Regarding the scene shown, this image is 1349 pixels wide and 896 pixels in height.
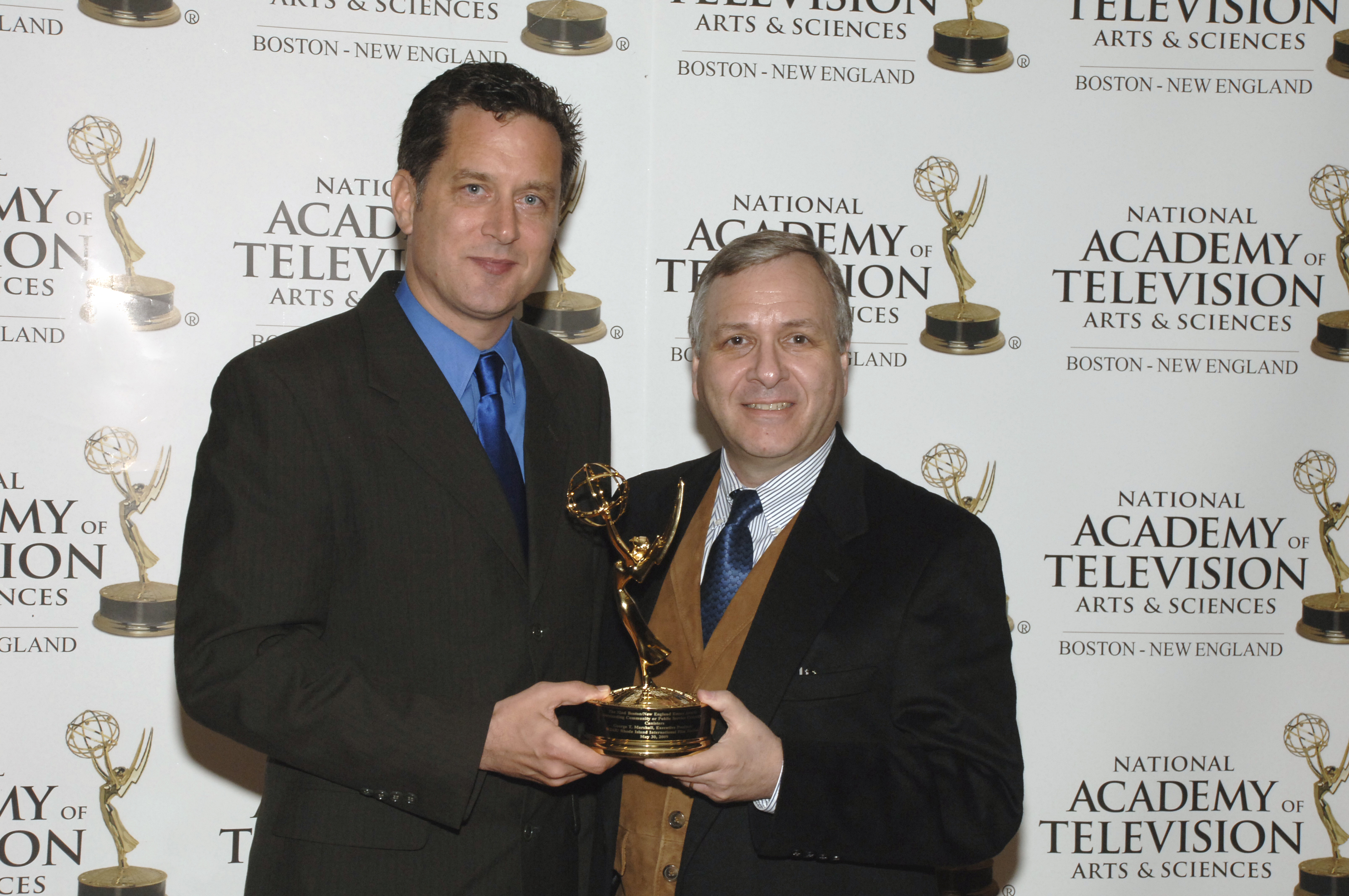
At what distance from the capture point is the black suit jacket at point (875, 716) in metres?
1.80

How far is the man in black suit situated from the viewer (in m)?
1.73

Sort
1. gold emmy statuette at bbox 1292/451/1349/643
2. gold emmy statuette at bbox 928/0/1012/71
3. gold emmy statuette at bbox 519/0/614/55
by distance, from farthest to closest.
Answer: gold emmy statuette at bbox 1292/451/1349/643, gold emmy statuette at bbox 928/0/1012/71, gold emmy statuette at bbox 519/0/614/55

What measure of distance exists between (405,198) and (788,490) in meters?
0.92

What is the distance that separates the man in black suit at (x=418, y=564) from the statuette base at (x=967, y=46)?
60.1 inches

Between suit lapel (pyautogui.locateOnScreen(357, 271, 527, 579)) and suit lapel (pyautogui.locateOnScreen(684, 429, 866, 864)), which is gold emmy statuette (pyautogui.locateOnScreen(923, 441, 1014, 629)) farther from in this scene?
suit lapel (pyautogui.locateOnScreen(357, 271, 527, 579))

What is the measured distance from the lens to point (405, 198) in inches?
82.0

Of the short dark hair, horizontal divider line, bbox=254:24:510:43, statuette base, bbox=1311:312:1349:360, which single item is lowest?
statuette base, bbox=1311:312:1349:360

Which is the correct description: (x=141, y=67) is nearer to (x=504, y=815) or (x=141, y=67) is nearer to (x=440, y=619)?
(x=440, y=619)

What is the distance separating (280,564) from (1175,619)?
261 centimetres

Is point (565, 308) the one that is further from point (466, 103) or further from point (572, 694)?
point (572, 694)

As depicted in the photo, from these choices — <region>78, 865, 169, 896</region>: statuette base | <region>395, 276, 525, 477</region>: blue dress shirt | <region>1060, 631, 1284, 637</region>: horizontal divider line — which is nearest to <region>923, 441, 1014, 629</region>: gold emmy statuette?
<region>1060, 631, 1284, 637</region>: horizontal divider line

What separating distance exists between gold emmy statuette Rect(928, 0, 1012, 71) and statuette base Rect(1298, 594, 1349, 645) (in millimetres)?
1849

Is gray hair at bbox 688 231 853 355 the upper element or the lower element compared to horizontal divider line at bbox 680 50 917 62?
lower

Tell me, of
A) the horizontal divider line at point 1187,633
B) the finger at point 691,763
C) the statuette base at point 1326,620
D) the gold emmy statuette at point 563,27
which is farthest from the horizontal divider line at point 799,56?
the finger at point 691,763
